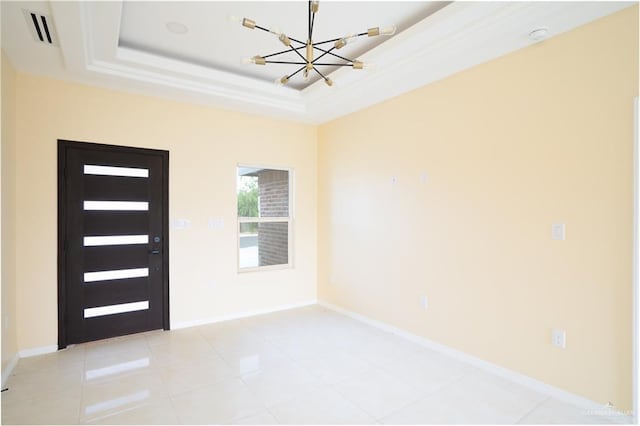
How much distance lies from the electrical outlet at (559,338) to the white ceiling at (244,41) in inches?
89.1

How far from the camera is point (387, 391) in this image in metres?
2.76

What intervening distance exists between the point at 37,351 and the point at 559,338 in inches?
186

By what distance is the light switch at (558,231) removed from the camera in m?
2.67

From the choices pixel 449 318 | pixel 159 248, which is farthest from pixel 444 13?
pixel 159 248

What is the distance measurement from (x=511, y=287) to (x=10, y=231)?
4.50 meters

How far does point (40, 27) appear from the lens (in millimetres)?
2660

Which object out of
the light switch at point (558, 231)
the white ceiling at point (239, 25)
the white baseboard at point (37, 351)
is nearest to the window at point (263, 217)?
the white ceiling at point (239, 25)

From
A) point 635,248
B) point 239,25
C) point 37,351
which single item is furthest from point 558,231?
point 37,351

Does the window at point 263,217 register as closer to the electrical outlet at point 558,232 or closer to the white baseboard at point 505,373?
the white baseboard at point 505,373

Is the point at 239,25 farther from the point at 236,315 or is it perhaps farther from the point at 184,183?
the point at 236,315

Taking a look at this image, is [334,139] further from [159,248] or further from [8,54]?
[8,54]

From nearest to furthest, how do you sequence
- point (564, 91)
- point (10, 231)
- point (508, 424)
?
point (508, 424) < point (564, 91) < point (10, 231)

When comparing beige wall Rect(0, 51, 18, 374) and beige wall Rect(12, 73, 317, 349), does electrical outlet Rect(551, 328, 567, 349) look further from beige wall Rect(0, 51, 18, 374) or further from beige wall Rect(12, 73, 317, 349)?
beige wall Rect(0, 51, 18, 374)

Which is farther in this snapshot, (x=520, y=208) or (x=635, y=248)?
(x=520, y=208)
